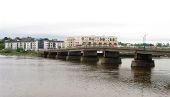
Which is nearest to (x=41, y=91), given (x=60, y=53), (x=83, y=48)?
(x=83, y=48)

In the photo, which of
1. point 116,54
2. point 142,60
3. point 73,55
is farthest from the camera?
point 73,55

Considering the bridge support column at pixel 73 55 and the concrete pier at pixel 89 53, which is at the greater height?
the concrete pier at pixel 89 53

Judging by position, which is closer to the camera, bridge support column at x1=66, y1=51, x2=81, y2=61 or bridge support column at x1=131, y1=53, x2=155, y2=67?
bridge support column at x1=131, y1=53, x2=155, y2=67

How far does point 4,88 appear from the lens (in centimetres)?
4931

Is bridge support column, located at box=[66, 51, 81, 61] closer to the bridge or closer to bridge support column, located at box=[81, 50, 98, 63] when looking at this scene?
the bridge

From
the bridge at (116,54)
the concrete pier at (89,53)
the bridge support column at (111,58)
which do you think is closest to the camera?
the bridge at (116,54)

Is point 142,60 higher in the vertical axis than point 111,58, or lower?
higher

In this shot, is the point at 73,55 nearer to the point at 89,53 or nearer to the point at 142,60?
the point at 89,53

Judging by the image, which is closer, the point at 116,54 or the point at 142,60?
the point at 142,60

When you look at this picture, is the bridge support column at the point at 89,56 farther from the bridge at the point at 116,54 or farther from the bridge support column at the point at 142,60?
the bridge support column at the point at 142,60

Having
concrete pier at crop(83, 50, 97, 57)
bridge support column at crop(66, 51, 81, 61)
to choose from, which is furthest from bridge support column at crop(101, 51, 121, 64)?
bridge support column at crop(66, 51, 81, 61)

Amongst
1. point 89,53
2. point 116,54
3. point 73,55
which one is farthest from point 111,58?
point 73,55

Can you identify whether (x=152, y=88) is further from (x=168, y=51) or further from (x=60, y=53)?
(x=60, y=53)

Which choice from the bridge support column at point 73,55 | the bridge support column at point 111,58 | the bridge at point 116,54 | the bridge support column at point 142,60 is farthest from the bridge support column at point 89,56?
the bridge support column at point 142,60
